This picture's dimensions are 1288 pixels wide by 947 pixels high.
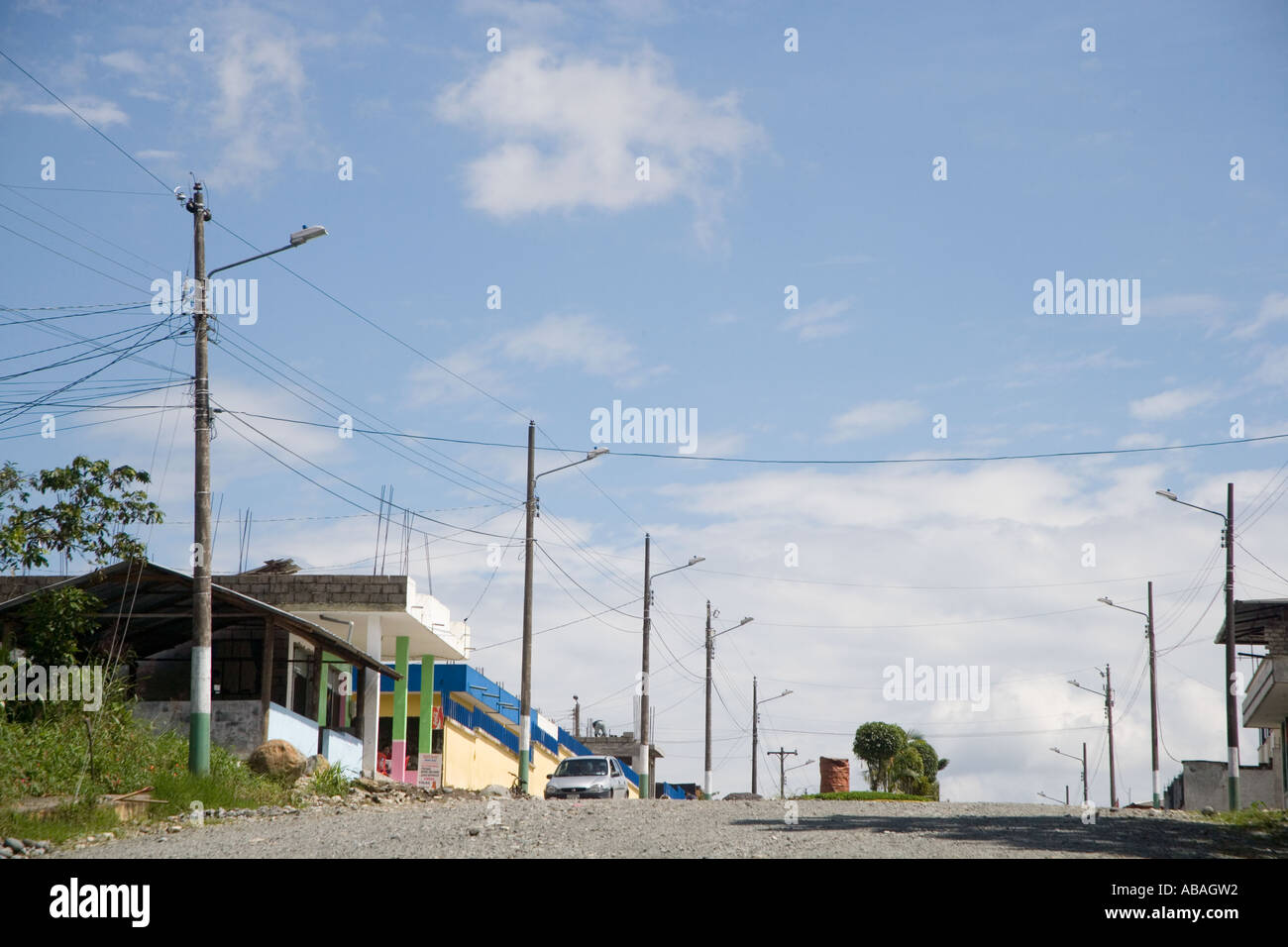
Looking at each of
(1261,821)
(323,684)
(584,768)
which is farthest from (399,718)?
(1261,821)

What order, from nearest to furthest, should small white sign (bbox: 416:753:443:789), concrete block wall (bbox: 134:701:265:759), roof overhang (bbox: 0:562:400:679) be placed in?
roof overhang (bbox: 0:562:400:679), concrete block wall (bbox: 134:701:265:759), small white sign (bbox: 416:753:443:789)

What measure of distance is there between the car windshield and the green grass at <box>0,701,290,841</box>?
11.8m

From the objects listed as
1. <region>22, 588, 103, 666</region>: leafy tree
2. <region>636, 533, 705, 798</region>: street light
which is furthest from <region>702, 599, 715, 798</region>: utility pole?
<region>22, 588, 103, 666</region>: leafy tree

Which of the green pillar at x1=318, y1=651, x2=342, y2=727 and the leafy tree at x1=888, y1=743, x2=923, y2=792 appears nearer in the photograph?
the green pillar at x1=318, y1=651, x2=342, y2=727

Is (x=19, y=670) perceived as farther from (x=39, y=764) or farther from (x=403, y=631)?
(x=403, y=631)

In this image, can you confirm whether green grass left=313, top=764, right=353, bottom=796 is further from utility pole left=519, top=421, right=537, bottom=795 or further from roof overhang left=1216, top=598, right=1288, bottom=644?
roof overhang left=1216, top=598, right=1288, bottom=644

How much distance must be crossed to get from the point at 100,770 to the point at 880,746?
47047mm

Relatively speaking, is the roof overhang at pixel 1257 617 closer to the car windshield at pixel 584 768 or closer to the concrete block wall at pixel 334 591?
the car windshield at pixel 584 768

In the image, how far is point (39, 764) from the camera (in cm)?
Answer: 1941

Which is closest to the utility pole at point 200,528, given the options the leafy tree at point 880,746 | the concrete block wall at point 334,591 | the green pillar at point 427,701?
→ the concrete block wall at point 334,591

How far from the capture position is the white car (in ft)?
111

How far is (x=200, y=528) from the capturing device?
23.3 m
